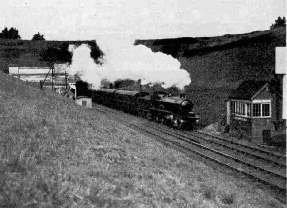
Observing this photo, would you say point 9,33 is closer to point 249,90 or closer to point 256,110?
point 249,90

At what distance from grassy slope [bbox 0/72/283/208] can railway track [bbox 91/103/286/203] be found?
1805 millimetres

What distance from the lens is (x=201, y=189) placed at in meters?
12.5

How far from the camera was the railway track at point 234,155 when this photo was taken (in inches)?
646

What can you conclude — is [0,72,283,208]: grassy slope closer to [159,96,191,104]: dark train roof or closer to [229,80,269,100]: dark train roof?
[159,96,191,104]: dark train roof

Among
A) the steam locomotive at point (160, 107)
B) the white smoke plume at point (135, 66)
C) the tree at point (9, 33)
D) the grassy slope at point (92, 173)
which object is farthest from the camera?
the tree at point (9, 33)

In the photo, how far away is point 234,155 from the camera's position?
69.0 feet

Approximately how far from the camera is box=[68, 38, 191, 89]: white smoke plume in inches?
1626

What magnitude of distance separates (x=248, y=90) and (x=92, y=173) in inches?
834

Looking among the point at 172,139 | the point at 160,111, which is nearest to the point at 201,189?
the point at 172,139

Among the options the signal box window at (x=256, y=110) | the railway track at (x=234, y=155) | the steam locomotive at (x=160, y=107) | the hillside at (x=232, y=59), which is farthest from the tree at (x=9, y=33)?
the signal box window at (x=256, y=110)

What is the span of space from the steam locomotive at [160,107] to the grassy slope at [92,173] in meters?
11.8

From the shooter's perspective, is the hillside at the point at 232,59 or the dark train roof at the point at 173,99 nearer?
the dark train roof at the point at 173,99

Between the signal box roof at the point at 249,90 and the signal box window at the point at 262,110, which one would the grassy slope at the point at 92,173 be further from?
the signal box roof at the point at 249,90

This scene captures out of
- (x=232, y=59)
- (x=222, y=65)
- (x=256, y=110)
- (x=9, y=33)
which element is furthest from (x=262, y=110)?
(x=9, y=33)
